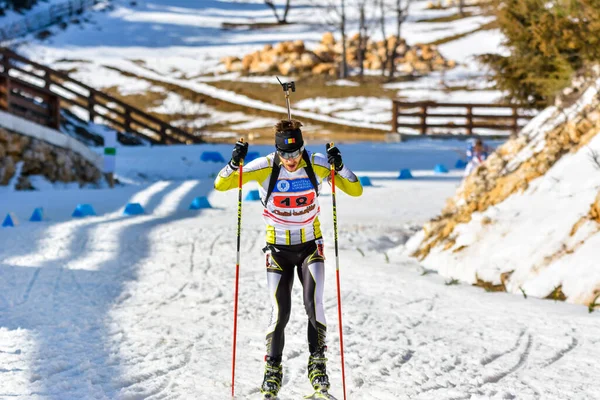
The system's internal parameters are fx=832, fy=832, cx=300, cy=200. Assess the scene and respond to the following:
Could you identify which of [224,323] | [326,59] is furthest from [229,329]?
[326,59]

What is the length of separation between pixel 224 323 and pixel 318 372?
211 centimetres

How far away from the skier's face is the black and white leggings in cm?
52

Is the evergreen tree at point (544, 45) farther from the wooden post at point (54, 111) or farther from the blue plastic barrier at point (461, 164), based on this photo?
the wooden post at point (54, 111)

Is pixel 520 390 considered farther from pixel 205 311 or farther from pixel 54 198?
pixel 54 198

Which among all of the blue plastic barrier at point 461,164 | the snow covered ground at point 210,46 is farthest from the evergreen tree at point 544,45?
the snow covered ground at point 210,46

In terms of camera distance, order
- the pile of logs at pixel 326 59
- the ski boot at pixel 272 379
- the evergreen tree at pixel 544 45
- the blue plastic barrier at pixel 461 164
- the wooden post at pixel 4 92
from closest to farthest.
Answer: the ski boot at pixel 272 379, the evergreen tree at pixel 544 45, the wooden post at pixel 4 92, the blue plastic barrier at pixel 461 164, the pile of logs at pixel 326 59

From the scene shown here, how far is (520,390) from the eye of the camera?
526 centimetres

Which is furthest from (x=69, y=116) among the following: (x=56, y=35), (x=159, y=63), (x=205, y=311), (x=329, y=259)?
(x=56, y=35)

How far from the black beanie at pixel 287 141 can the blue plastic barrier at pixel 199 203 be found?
1036 centimetres

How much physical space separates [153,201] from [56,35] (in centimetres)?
5068

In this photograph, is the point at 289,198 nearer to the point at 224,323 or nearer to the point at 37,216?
the point at 224,323

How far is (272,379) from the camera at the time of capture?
5.25 m

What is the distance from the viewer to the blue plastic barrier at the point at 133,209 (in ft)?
48.5

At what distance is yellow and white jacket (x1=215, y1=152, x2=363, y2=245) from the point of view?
548 centimetres
